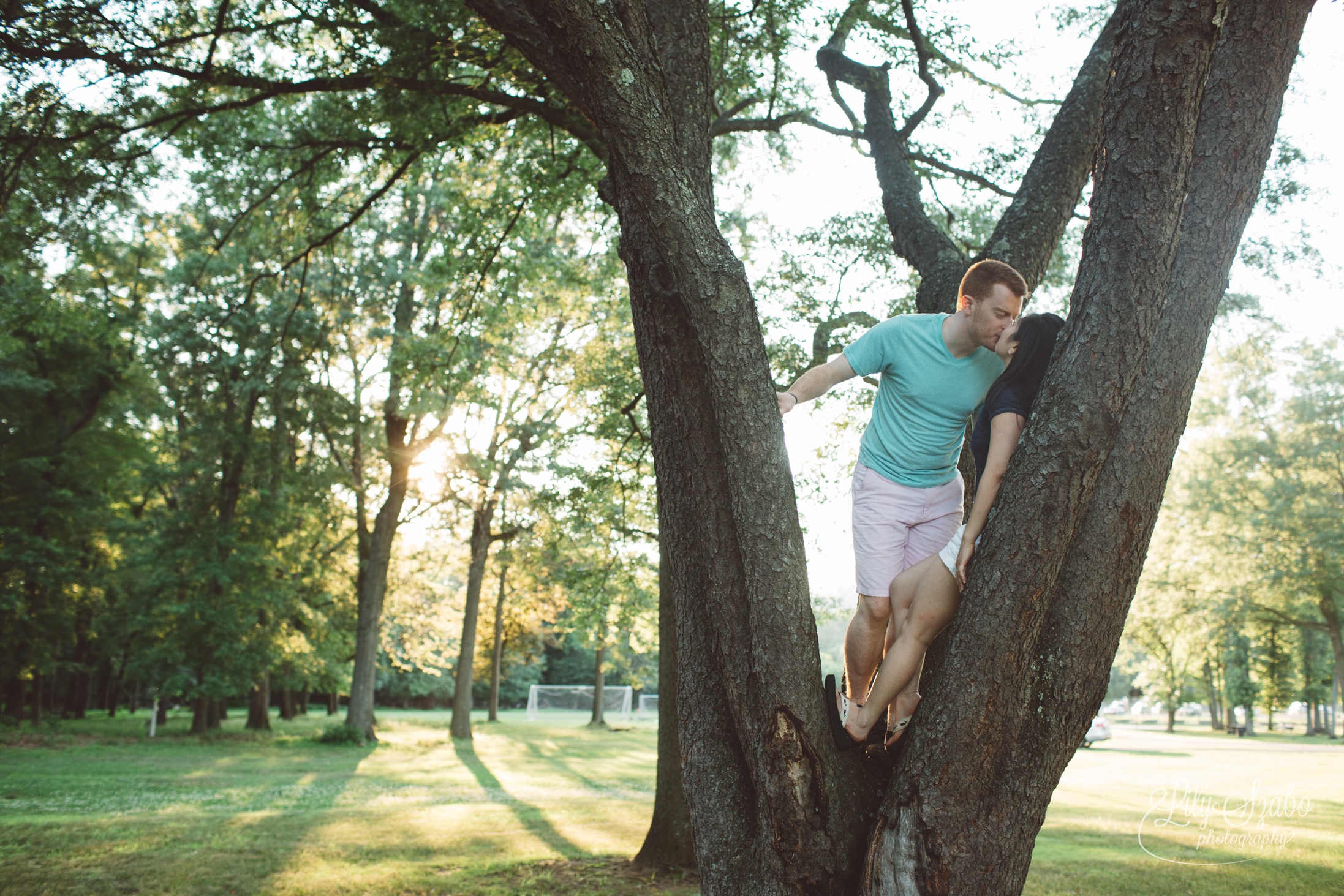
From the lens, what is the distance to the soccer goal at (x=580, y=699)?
39625mm

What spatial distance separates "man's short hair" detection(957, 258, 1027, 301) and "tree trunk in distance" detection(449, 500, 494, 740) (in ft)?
70.7

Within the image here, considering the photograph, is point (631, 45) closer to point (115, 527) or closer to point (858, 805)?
point (858, 805)

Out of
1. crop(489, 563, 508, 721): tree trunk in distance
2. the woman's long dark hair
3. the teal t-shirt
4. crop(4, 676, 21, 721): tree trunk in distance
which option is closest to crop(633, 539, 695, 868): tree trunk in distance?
the teal t-shirt

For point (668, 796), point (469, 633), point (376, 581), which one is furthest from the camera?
point (469, 633)

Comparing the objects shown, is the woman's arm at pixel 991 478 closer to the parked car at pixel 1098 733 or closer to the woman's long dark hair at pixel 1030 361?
the woman's long dark hair at pixel 1030 361

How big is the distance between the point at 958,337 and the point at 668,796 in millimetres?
6567

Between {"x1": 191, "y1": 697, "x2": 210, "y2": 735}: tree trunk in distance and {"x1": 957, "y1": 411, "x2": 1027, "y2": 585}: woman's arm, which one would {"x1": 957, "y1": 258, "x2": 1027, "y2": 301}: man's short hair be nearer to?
{"x1": 957, "y1": 411, "x2": 1027, "y2": 585}: woman's arm

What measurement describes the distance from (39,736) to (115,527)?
5000mm

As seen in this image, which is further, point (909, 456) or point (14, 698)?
point (14, 698)

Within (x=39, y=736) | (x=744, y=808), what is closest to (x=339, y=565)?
(x=39, y=736)

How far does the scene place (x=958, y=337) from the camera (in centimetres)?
301

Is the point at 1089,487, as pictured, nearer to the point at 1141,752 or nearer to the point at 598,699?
the point at 1141,752

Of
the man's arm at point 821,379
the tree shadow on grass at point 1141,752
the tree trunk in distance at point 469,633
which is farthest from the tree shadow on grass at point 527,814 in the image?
the tree shadow on grass at point 1141,752

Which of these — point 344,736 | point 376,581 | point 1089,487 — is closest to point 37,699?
point 344,736
